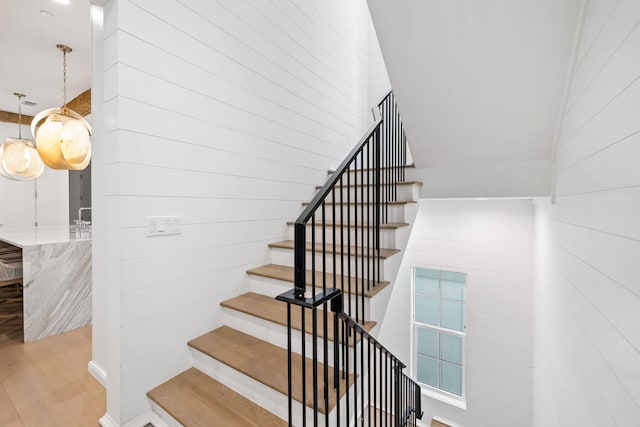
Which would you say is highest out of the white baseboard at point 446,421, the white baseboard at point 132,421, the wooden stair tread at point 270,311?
the wooden stair tread at point 270,311

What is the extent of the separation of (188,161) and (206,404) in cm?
153

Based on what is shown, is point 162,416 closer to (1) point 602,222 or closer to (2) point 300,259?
(2) point 300,259

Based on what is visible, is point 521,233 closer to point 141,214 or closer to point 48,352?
point 141,214

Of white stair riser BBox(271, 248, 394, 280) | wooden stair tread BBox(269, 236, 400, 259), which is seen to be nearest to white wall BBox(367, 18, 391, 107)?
wooden stair tread BBox(269, 236, 400, 259)

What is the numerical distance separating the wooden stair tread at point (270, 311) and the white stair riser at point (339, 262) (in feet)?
1.17

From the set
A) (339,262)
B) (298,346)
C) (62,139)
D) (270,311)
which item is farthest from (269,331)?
(62,139)

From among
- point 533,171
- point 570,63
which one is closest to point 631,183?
point 570,63

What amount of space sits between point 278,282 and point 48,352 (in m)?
2.06

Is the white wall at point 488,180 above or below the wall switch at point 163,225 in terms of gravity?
above

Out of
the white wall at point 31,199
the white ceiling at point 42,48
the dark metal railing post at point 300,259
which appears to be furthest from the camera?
the white wall at point 31,199

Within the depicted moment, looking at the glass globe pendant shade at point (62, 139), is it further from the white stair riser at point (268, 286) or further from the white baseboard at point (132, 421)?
the white baseboard at point (132, 421)

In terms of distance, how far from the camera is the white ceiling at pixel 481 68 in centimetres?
145

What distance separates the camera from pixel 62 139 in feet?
9.25

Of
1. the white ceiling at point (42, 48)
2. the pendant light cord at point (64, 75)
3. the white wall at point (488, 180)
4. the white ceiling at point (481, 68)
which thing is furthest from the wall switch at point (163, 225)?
the pendant light cord at point (64, 75)
